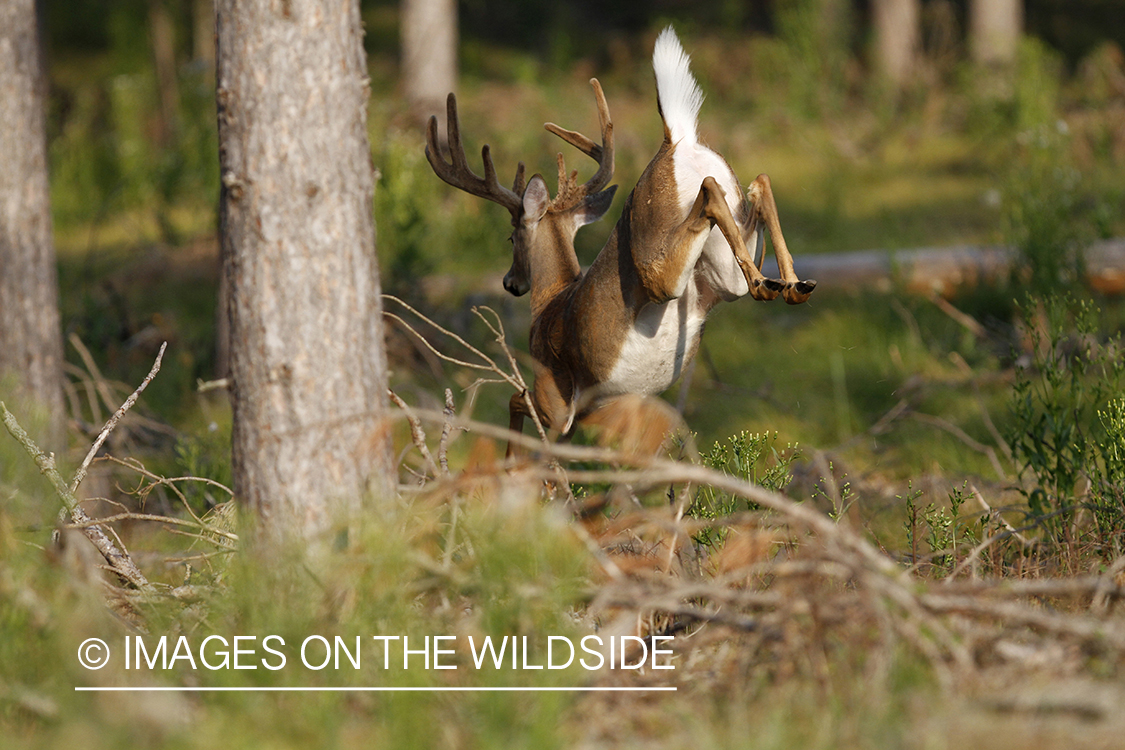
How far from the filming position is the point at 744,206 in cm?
347

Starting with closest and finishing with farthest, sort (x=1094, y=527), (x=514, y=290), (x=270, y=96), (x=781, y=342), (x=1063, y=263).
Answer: (x=270, y=96) → (x=1094, y=527) → (x=514, y=290) → (x=1063, y=263) → (x=781, y=342)

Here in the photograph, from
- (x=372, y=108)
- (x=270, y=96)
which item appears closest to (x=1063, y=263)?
(x=270, y=96)

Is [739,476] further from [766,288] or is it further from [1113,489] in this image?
[1113,489]

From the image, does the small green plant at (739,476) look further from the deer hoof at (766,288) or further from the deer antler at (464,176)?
the deer antler at (464,176)

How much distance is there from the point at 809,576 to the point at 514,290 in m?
2.33

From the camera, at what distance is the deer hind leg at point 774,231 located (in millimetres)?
3168

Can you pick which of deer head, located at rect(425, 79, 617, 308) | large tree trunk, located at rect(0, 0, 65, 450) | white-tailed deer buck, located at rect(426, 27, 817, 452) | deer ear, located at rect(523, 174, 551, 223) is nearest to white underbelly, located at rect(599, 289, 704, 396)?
white-tailed deer buck, located at rect(426, 27, 817, 452)

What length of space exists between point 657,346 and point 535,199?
89 centimetres

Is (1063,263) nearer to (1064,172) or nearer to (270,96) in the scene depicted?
(1064,172)

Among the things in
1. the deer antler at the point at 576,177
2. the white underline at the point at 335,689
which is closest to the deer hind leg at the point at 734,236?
the deer antler at the point at 576,177

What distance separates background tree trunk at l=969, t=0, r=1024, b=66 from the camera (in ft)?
41.2

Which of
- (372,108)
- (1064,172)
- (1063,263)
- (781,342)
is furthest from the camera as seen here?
(372,108)

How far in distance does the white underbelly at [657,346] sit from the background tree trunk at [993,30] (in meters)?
10.3

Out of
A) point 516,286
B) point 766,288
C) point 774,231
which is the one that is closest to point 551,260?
point 516,286
